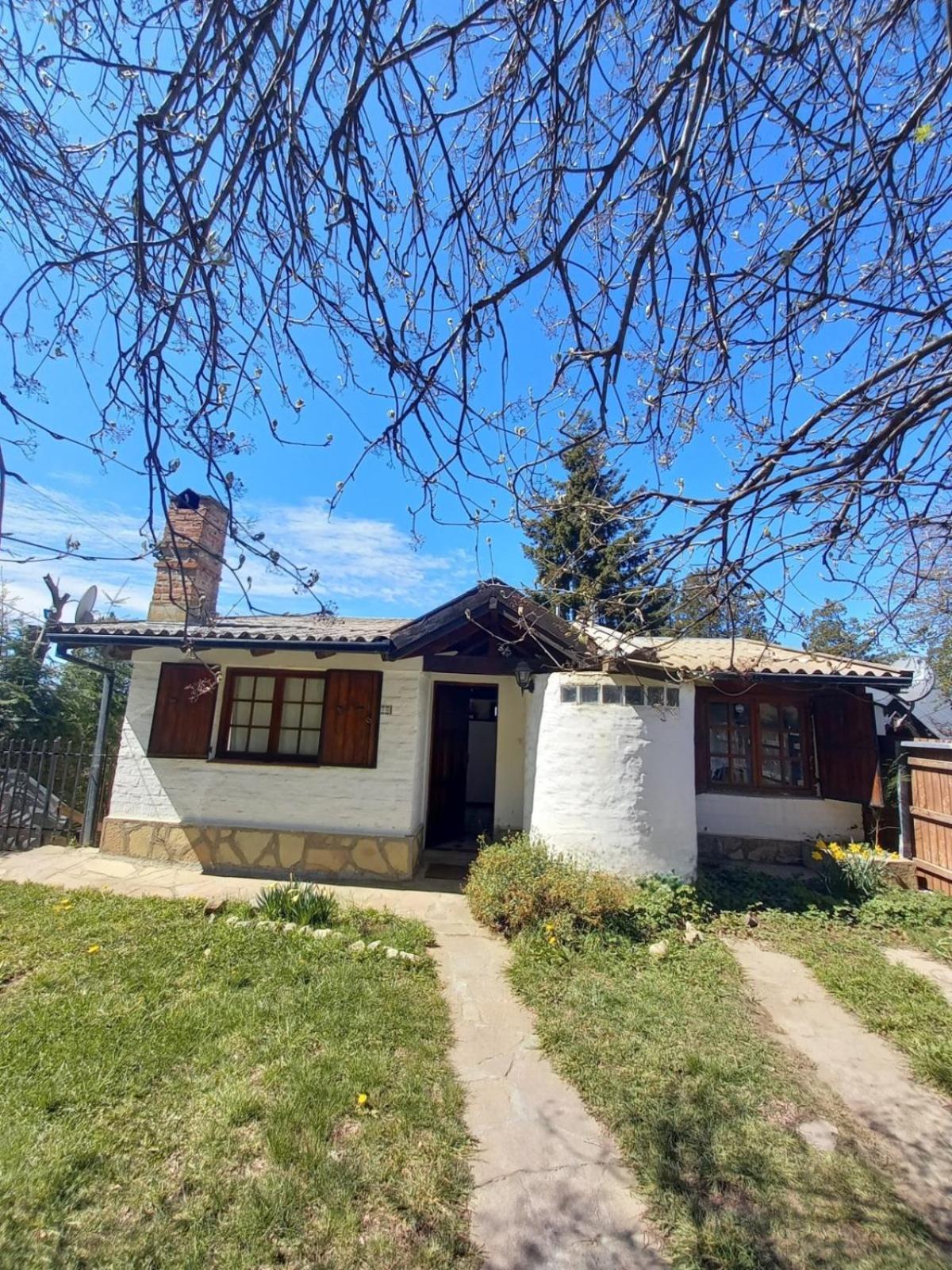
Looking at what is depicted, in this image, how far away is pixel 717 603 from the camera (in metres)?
3.06

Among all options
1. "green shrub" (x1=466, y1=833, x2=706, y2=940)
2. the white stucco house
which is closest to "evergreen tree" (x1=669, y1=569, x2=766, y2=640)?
the white stucco house

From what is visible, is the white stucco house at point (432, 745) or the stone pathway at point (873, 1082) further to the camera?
the white stucco house at point (432, 745)

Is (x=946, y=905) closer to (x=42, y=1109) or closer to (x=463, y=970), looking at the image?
(x=463, y=970)

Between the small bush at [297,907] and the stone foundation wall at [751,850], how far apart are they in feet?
20.9

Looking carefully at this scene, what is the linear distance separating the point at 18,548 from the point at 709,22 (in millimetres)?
3119

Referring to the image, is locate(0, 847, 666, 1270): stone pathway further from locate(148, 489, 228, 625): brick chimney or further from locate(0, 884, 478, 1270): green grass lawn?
locate(148, 489, 228, 625): brick chimney

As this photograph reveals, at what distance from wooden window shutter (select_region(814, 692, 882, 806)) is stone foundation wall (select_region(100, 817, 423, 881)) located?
7.20 m

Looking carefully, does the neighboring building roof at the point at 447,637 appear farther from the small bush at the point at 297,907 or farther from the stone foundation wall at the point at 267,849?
the small bush at the point at 297,907

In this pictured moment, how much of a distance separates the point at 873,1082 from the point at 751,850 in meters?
5.86

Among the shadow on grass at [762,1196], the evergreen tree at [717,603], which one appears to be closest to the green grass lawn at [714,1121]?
the shadow on grass at [762,1196]

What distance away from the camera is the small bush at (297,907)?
231 inches

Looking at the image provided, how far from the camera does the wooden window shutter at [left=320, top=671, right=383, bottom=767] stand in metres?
8.23

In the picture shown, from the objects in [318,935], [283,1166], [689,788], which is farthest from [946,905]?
[283,1166]

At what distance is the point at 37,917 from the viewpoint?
5.88 metres
